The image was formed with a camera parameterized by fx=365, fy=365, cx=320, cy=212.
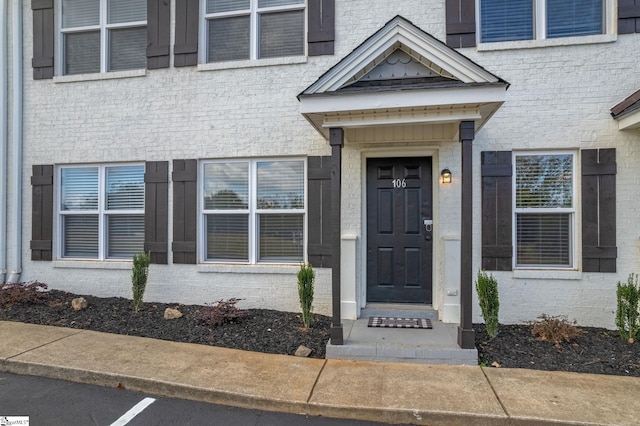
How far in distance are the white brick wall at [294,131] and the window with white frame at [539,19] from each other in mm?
314

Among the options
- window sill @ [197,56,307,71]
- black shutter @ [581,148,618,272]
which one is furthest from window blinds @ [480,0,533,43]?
window sill @ [197,56,307,71]

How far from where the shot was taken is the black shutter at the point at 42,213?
21.1 ft

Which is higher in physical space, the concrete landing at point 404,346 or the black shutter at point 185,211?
the black shutter at point 185,211

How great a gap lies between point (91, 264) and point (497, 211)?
659 cm

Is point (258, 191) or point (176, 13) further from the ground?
point (176, 13)

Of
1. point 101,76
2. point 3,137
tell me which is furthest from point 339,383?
point 3,137

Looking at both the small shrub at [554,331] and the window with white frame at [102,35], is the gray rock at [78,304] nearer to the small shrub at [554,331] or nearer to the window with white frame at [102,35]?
the window with white frame at [102,35]

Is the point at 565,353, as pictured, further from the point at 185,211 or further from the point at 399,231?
the point at 185,211

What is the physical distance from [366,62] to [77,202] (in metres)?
5.58

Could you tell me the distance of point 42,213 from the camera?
6.44 meters

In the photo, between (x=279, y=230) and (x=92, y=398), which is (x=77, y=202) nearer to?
(x=279, y=230)

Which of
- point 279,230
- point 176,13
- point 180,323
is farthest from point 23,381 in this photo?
point 176,13

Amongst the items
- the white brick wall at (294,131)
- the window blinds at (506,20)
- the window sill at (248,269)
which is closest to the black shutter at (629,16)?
the white brick wall at (294,131)

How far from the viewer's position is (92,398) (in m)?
3.44
